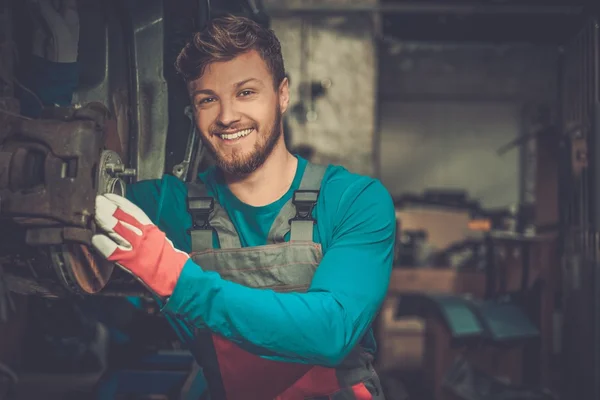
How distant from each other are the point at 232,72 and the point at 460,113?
17.9 feet

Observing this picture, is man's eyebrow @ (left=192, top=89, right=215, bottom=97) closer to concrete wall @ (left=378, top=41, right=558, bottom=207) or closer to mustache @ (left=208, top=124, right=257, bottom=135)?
mustache @ (left=208, top=124, right=257, bottom=135)

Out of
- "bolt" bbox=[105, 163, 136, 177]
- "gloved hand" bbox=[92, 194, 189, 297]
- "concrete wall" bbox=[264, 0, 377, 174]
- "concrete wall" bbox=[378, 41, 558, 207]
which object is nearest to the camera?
"gloved hand" bbox=[92, 194, 189, 297]

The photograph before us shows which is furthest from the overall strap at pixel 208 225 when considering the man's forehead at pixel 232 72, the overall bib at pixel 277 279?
the man's forehead at pixel 232 72

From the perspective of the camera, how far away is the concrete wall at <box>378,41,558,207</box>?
644cm

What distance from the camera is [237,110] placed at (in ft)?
4.77

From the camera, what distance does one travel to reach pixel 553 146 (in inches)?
119

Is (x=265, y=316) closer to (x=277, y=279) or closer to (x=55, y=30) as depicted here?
(x=277, y=279)

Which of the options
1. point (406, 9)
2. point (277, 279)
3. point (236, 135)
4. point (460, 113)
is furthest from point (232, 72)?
point (460, 113)

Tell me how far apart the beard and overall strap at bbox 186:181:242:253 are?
0.28ft

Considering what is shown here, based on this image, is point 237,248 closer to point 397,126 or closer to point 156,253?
point 156,253

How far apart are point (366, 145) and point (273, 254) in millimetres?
3279

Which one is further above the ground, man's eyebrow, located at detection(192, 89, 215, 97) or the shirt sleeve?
man's eyebrow, located at detection(192, 89, 215, 97)

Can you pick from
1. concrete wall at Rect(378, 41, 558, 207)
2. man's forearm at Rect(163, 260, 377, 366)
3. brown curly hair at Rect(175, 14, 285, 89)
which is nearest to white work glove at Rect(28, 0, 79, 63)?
brown curly hair at Rect(175, 14, 285, 89)

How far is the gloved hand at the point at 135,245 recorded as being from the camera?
1.14 metres
